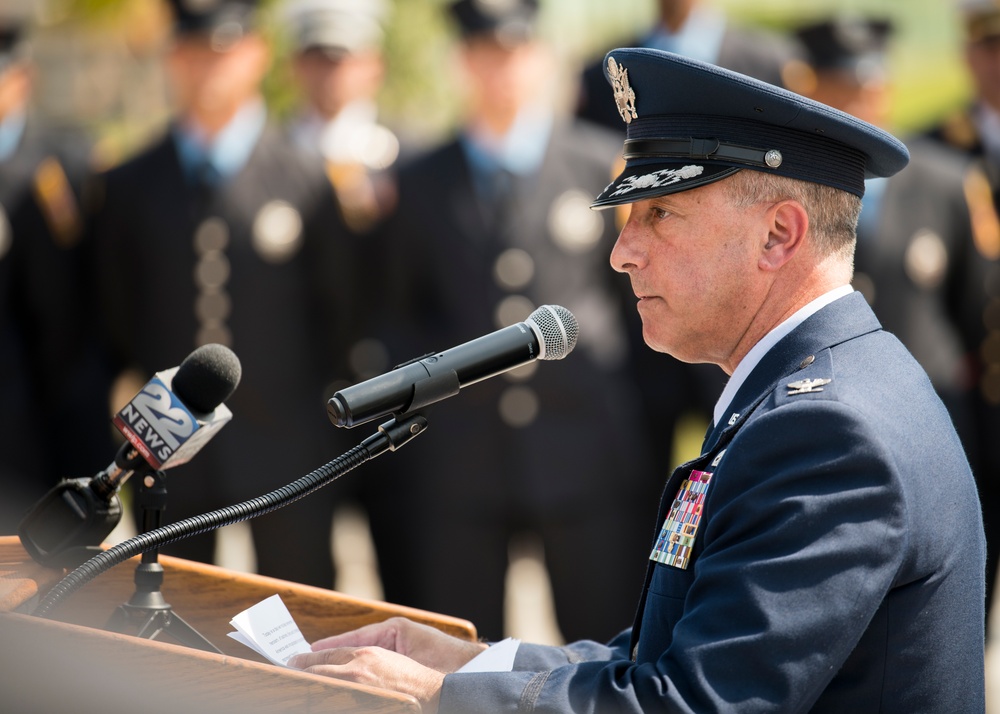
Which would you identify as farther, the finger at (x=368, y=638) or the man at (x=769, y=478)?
the finger at (x=368, y=638)

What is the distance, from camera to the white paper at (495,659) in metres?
2.03

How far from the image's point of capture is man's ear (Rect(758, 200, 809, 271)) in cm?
200

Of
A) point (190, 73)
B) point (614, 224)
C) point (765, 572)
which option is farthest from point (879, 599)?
point (190, 73)

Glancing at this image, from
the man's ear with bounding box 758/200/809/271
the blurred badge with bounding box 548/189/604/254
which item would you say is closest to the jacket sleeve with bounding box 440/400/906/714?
the man's ear with bounding box 758/200/809/271

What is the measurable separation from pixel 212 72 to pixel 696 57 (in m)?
1.98

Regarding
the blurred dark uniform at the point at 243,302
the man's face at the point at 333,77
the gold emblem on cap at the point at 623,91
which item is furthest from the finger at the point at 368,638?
the man's face at the point at 333,77

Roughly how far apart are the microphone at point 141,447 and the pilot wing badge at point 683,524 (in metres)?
0.71

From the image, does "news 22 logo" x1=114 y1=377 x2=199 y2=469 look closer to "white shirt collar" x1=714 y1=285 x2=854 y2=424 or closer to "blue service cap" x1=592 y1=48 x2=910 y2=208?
"blue service cap" x1=592 y1=48 x2=910 y2=208

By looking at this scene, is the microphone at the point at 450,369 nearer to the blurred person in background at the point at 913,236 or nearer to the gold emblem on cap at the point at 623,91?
the gold emblem on cap at the point at 623,91

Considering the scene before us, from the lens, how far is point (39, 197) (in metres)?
5.43

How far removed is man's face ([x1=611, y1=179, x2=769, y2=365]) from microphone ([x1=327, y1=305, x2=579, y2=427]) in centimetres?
15

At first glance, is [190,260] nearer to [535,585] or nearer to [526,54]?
[526,54]

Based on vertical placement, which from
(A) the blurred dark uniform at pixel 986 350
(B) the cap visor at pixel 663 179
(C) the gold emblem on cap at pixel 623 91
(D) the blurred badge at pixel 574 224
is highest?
(C) the gold emblem on cap at pixel 623 91

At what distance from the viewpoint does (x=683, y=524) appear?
1.95 m
